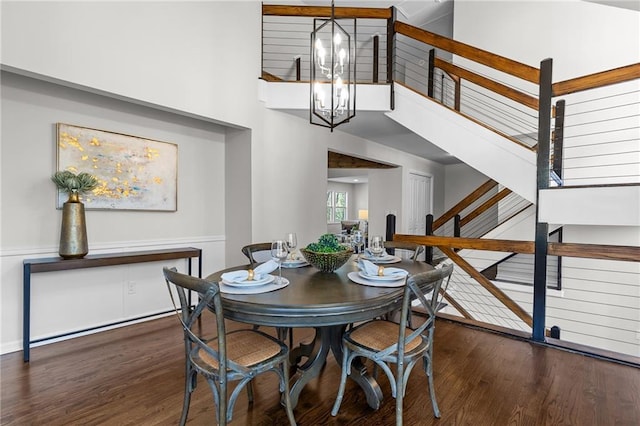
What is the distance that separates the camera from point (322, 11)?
370cm

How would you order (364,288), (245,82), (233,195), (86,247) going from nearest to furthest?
(364,288)
(86,247)
(245,82)
(233,195)

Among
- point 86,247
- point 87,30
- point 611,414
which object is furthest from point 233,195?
point 611,414

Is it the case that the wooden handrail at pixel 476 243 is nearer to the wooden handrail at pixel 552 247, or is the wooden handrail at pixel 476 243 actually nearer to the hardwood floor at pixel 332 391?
the wooden handrail at pixel 552 247

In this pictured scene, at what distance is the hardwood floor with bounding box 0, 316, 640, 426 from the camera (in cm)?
175

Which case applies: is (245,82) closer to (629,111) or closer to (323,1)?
(323,1)

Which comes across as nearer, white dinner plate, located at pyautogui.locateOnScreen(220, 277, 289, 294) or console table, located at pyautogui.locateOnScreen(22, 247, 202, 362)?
white dinner plate, located at pyautogui.locateOnScreen(220, 277, 289, 294)

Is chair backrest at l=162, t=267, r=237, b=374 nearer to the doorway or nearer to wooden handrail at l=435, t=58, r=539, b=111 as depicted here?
wooden handrail at l=435, t=58, r=539, b=111

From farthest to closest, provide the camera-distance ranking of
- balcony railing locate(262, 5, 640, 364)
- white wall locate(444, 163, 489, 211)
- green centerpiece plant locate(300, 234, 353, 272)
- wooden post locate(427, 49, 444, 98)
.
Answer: white wall locate(444, 163, 489, 211), wooden post locate(427, 49, 444, 98), balcony railing locate(262, 5, 640, 364), green centerpiece plant locate(300, 234, 353, 272)

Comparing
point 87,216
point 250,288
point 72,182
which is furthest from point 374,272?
point 87,216

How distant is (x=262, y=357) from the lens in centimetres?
155

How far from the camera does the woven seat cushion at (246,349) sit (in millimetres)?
1516

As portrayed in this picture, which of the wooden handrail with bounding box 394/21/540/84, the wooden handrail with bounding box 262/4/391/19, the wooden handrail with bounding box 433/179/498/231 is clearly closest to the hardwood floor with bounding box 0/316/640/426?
the wooden handrail with bounding box 394/21/540/84

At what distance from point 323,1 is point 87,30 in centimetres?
387

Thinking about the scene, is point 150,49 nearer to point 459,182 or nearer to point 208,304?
point 208,304
